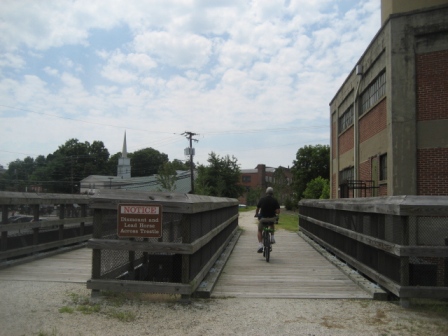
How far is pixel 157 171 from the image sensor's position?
93.6 metres

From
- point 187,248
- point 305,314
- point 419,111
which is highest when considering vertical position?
point 419,111

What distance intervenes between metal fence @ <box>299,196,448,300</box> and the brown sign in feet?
10.5

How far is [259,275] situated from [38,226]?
4.84 m

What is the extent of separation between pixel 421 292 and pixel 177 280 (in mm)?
3269

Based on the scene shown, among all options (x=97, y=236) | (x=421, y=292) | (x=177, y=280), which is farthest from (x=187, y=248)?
(x=421, y=292)

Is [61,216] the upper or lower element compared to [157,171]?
lower

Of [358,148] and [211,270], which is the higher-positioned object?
[358,148]

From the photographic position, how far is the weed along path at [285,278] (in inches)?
267

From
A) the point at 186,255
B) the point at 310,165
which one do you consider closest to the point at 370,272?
the point at 186,255

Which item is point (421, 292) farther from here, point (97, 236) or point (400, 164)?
point (400, 164)

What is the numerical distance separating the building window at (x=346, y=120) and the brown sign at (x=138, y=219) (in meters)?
19.1

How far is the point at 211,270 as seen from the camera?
332 inches

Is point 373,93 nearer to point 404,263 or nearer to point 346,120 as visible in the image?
point 346,120

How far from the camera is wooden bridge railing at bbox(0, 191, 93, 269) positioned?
8.59 metres
